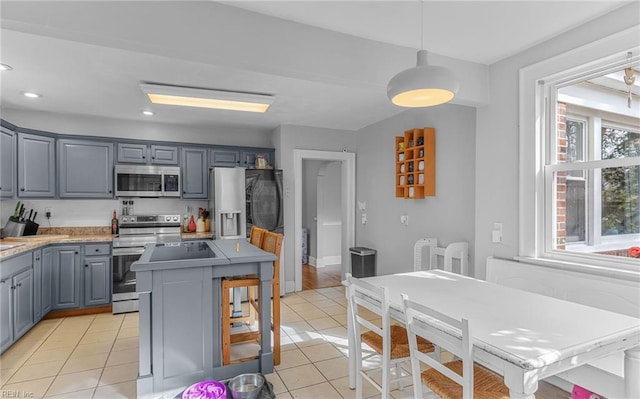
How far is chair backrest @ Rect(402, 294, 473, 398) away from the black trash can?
120 inches

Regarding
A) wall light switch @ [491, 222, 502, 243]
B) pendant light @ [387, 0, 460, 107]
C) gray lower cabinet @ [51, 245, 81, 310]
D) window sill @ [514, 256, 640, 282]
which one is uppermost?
pendant light @ [387, 0, 460, 107]

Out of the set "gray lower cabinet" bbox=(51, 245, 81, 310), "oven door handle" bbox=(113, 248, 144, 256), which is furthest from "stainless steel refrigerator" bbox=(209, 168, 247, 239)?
"gray lower cabinet" bbox=(51, 245, 81, 310)

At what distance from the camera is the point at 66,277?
3961mm

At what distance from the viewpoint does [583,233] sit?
255 centimetres

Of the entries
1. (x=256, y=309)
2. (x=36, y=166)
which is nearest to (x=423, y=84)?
(x=256, y=309)

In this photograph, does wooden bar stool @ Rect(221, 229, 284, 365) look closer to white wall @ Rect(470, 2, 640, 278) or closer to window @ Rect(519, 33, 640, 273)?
white wall @ Rect(470, 2, 640, 278)

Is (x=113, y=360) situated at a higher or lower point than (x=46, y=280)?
lower

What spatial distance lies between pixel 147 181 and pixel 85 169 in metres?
0.72

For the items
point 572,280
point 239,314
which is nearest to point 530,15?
point 572,280

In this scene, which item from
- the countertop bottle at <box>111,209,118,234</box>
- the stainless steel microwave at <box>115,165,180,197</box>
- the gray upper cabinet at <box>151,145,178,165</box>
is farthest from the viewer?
the gray upper cabinet at <box>151,145,178,165</box>

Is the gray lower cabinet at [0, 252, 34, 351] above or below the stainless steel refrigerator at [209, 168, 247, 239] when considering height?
below

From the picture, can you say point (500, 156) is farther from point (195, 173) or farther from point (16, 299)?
point (16, 299)

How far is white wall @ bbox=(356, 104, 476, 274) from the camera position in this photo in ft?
11.3

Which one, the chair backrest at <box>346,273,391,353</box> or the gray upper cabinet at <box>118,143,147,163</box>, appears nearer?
the chair backrest at <box>346,273,391,353</box>
